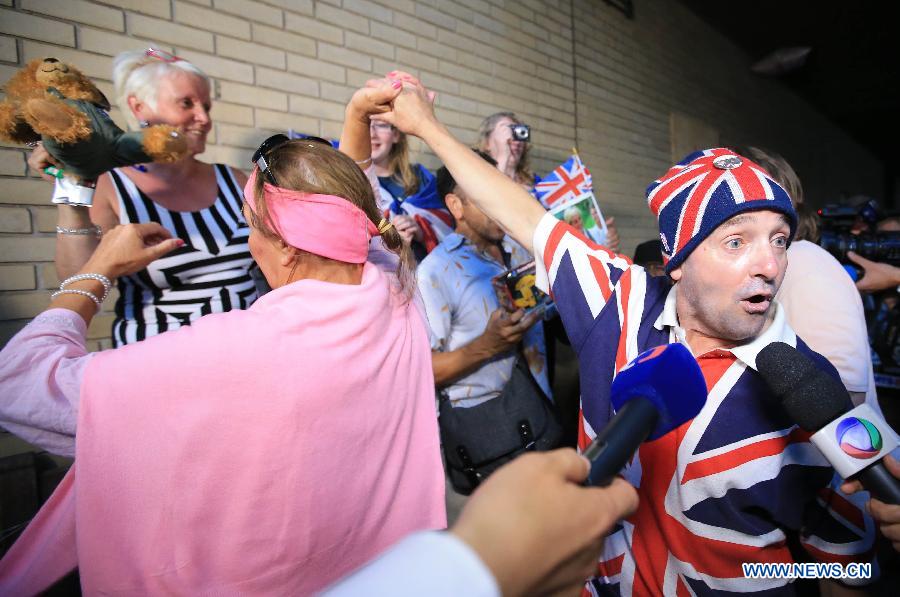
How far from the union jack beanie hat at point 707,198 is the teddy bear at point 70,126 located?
1.56m

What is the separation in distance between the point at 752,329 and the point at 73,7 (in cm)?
313

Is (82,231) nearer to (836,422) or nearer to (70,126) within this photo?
(70,126)

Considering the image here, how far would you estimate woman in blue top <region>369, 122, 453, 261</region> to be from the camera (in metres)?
3.12

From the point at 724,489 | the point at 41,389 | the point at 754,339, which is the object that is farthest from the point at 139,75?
the point at 724,489

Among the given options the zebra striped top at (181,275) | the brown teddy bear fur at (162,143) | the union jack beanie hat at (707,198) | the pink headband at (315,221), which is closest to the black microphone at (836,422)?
the union jack beanie hat at (707,198)

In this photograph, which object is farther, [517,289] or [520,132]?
[520,132]

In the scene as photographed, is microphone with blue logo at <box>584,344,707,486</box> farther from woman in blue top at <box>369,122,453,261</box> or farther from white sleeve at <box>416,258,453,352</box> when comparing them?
woman in blue top at <box>369,122,453,261</box>

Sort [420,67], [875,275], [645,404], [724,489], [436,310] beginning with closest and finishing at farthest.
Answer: [645,404] → [724,489] → [436,310] → [875,275] → [420,67]

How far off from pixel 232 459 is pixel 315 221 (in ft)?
1.86

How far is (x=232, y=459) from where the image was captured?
3.49 ft

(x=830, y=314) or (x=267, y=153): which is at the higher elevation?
(x=267, y=153)

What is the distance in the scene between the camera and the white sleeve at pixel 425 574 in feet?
1.58

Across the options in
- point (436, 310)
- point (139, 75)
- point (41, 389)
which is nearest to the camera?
point (41, 389)

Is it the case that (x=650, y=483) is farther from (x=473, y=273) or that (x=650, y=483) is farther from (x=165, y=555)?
(x=473, y=273)
